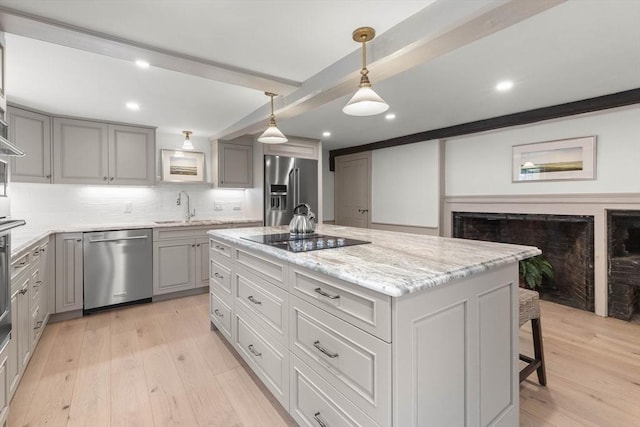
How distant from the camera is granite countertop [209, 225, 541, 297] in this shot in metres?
1.10

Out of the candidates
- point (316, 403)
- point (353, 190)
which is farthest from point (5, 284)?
point (353, 190)

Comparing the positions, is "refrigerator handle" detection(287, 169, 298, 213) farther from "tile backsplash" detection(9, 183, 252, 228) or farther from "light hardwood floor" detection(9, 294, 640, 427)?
"light hardwood floor" detection(9, 294, 640, 427)

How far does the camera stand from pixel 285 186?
4.59m

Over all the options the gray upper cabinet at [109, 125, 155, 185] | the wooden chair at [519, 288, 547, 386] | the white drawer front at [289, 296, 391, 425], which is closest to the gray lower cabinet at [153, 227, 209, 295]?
the gray upper cabinet at [109, 125, 155, 185]

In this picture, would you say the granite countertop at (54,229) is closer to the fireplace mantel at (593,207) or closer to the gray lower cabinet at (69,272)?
the gray lower cabinet at (69,272)

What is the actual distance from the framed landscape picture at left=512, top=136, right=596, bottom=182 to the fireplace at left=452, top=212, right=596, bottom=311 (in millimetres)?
465

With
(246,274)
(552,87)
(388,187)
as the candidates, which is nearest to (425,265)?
(246,274)

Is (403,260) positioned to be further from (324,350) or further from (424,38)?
(424,38)

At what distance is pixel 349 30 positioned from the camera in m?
1.86

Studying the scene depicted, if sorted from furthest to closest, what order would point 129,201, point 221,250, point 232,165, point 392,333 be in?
point 232,165 < point 129,201 < point 221,250 < point 392,333

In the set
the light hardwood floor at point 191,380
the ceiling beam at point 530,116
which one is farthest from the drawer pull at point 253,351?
the ceiling beam at point 530,116

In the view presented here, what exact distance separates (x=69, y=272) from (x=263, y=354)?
261 centimetres

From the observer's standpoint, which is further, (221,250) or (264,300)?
(221,250)

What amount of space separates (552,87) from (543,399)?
2580 millimetres
